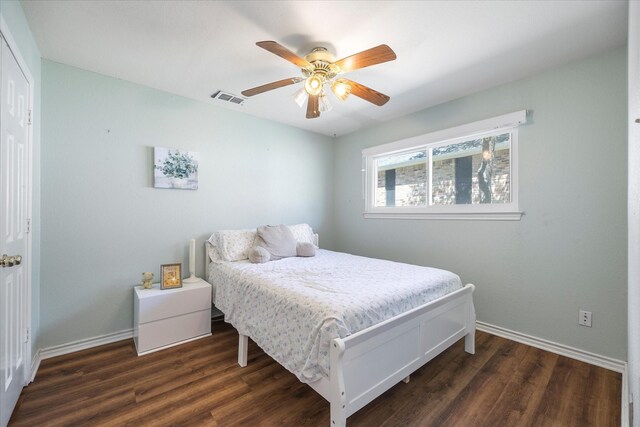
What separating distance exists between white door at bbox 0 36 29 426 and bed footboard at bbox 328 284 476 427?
163cm

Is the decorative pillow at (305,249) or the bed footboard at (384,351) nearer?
the bed footboard at (384,351)

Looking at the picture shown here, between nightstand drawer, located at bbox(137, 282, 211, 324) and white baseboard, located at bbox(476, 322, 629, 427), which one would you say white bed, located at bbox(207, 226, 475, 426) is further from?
white baseboard, located at bbox(476, 322, 629, 427)

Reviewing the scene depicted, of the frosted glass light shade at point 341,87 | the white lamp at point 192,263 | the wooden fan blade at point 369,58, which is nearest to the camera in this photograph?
the wooden fan blade at point 369,58

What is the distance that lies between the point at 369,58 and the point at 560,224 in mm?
2093

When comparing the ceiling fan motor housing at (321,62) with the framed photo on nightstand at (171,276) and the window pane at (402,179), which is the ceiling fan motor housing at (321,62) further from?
the framed photo on nightstand at (171,276)

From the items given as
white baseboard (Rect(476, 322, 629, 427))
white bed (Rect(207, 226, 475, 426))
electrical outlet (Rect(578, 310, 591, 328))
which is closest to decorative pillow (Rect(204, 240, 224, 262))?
white bed (Rect(207, 226, 475, 426))

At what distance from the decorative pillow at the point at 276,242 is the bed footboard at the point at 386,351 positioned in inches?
62.9

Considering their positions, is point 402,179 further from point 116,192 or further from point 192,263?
point 116,192

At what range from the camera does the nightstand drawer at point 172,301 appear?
7.51ft

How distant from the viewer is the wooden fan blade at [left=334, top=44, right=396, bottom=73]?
1.61 meters

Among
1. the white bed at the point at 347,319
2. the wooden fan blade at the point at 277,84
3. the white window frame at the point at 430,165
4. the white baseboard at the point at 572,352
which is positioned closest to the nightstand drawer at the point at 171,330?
the white bed at the point at 347,319

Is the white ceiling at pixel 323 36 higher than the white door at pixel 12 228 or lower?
higher

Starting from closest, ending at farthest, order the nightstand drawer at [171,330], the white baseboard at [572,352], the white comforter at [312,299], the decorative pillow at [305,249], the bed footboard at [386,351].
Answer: the bed footboard at [386,351], the white comforter at [312,299], the white baseboard at [572,352], the nightstand drawer at [171,330], the decorative pillow at [305,249]

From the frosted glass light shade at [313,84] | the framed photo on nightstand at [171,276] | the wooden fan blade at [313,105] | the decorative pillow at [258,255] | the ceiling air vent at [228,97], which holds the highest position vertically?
the ceiling air vent at [228,97]
